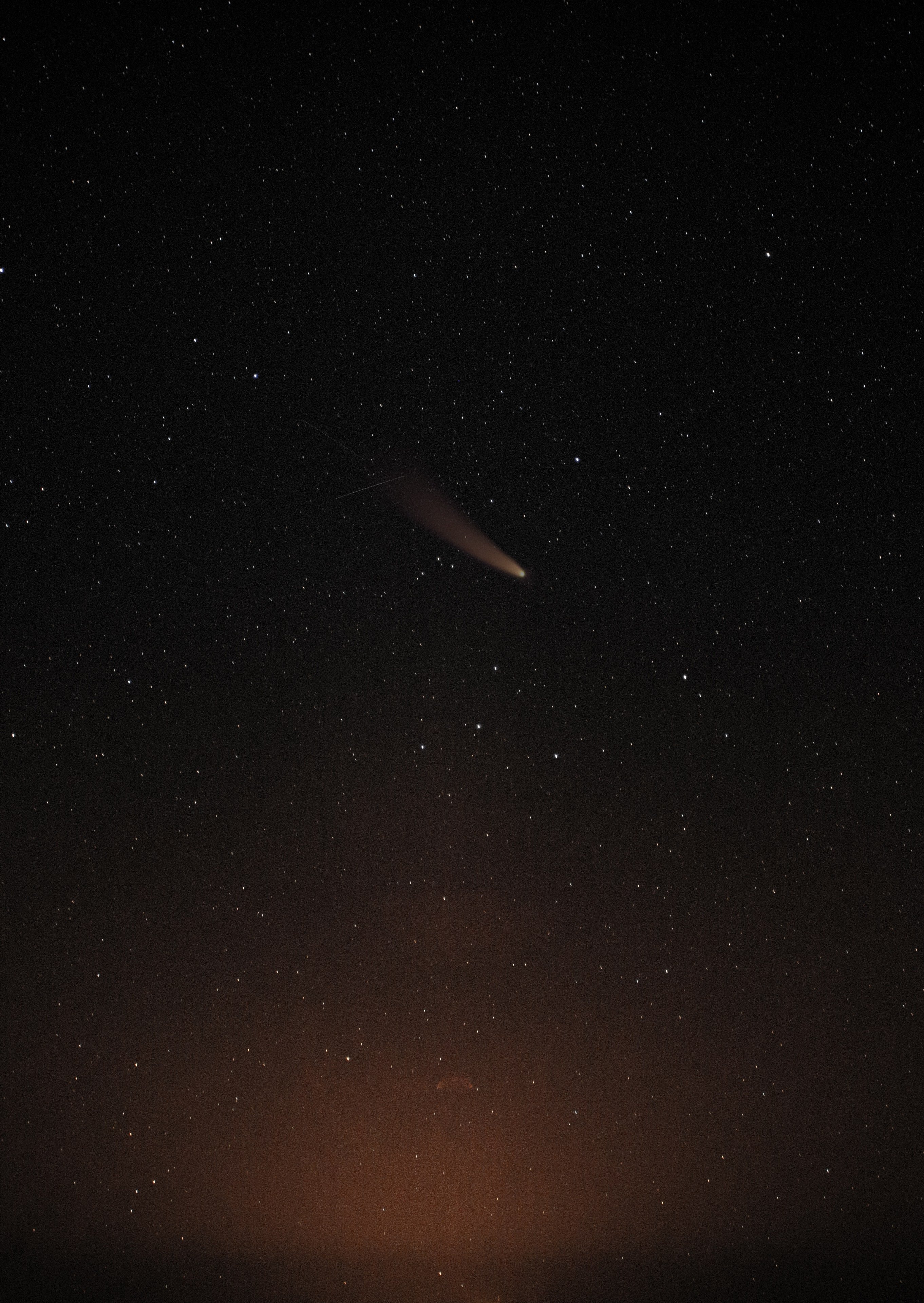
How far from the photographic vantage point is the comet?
1.24 m

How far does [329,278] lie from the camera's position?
1239 millimetres

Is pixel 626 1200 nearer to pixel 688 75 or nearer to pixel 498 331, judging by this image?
pixel 498 331

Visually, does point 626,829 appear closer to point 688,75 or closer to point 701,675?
point 701,675

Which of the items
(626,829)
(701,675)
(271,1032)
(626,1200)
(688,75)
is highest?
(688,75)

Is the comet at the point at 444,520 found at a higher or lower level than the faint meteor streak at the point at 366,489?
lower

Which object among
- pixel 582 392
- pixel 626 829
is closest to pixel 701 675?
pixel 626 829

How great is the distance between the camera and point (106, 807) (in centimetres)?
124

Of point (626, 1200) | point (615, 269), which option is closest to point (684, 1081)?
point (626, 1200)

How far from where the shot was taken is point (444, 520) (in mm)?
1239

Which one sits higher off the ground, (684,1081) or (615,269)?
(615,269)

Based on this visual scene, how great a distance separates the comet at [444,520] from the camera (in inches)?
48.7

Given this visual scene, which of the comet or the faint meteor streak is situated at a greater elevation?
the faint meteor streak

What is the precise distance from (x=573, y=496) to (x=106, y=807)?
492mm

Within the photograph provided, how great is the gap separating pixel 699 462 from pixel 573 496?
0.38 ft
